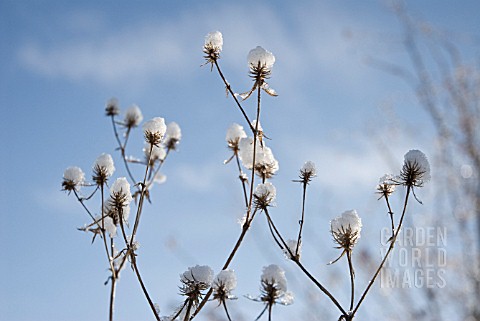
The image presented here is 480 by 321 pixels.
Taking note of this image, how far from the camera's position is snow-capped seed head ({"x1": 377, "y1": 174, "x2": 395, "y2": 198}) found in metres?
0.91

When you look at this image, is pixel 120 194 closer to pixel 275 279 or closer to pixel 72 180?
pixel 72 180

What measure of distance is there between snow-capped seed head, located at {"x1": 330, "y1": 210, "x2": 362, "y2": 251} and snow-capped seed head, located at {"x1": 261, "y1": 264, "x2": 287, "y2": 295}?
0.11 metres

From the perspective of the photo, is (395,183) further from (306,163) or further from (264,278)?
(264,278)


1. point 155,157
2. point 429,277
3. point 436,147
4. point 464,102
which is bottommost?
point 155,157

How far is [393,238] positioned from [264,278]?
0.23 metres

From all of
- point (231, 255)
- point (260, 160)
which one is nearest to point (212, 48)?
point (260, 160)

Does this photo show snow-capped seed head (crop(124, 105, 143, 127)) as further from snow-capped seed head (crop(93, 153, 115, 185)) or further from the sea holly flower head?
the sea holly flower head

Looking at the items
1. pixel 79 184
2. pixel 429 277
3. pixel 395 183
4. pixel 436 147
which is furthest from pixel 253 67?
pixel 436 147

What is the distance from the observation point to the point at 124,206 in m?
0.99

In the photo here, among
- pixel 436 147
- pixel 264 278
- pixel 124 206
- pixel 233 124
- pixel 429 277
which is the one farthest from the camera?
pixel 436 147

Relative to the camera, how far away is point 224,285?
757mm

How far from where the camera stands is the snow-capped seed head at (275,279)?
0.74 metres

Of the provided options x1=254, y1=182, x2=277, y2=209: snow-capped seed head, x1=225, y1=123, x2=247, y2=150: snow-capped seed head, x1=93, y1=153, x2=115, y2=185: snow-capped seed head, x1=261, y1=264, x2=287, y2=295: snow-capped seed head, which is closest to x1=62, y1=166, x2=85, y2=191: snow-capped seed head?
x1=93, y1=153, x2=115, y2=185: snow-capped seed head

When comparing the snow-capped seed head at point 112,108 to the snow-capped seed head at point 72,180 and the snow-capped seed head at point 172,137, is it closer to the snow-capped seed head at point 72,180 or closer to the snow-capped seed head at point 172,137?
the snow-capped seed head at point 172,137
